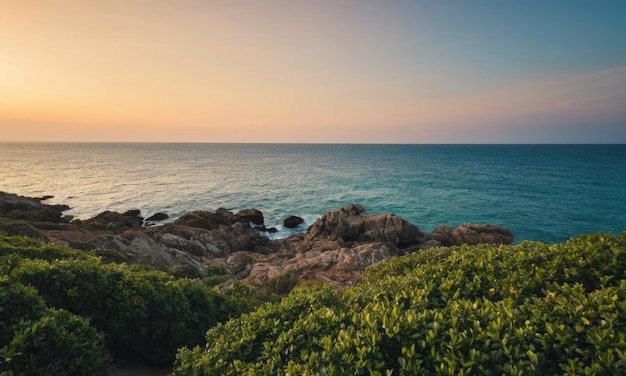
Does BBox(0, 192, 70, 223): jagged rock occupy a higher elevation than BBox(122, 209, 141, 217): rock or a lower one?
higher

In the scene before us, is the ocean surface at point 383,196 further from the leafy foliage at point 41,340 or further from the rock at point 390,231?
the leafy foliage at point 41,340

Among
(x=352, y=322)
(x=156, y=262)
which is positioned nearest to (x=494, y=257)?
(x=352, y=322)

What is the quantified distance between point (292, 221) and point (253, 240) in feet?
29.9

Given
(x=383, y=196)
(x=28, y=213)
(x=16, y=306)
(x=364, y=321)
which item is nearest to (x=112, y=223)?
(x=28, y=213)

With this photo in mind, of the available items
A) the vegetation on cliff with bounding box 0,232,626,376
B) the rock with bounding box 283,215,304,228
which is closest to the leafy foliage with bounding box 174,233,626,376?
the vegetation on cliff with bounding box 0,232,626,376

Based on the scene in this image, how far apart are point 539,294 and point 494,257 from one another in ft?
4.96

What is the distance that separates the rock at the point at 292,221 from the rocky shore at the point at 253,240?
14cm

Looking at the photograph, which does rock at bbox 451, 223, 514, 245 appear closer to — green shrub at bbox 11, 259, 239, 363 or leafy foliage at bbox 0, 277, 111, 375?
green shrub at bbox 11, 259, 239, 363

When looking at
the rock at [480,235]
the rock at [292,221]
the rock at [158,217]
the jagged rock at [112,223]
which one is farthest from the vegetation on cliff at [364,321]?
the rock at [158,217]

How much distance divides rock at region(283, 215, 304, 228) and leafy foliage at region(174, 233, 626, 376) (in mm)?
37301

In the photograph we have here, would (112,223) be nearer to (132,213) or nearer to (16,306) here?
(132,213)

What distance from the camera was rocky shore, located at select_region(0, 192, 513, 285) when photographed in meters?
22.7

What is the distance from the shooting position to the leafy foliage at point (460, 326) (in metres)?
3.82

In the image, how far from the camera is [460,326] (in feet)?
14.8
